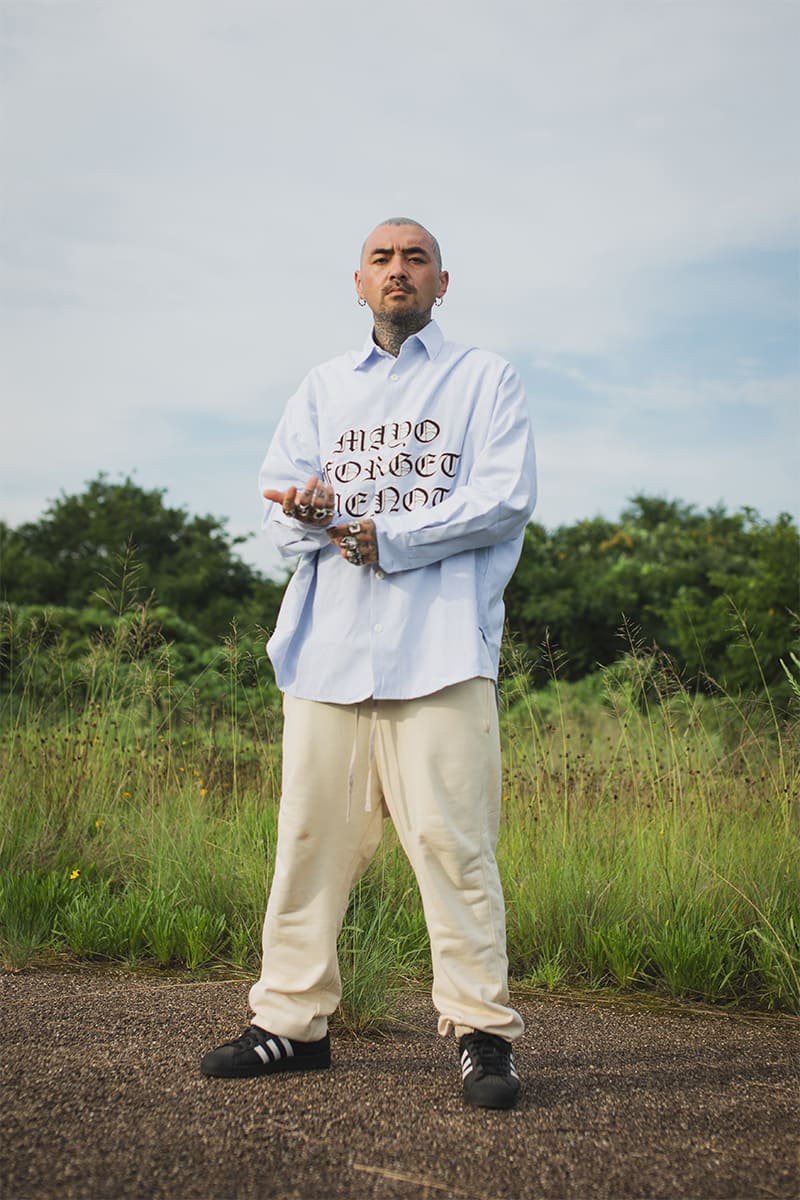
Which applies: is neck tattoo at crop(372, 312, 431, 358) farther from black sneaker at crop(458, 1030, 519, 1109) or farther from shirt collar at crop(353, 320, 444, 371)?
black sneaker at crop(458, 1030, 519, 1109)

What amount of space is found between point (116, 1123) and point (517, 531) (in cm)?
185

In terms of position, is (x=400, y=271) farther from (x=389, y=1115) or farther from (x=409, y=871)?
(x=409, y=871)

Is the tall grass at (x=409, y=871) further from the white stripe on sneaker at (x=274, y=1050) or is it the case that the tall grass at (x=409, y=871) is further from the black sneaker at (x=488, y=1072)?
the black sneaker at (x=488, y=1072)

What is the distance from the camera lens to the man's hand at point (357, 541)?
319cm

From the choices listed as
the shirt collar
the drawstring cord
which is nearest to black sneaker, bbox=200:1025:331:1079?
the drawstring cord

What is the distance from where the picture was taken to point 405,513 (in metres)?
3.28

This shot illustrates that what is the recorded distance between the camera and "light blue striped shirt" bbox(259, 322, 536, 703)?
126 inches

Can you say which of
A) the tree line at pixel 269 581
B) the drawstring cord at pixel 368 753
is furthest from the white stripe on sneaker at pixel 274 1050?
the tree line at pixel 269 581

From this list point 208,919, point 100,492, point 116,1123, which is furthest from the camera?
point 100,492

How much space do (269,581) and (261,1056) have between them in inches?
525

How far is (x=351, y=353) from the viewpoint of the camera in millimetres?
3682

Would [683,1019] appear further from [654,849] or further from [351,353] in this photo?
[351,353]

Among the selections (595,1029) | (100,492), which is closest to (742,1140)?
(595,1029)

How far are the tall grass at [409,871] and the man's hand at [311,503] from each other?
60.6 inches
